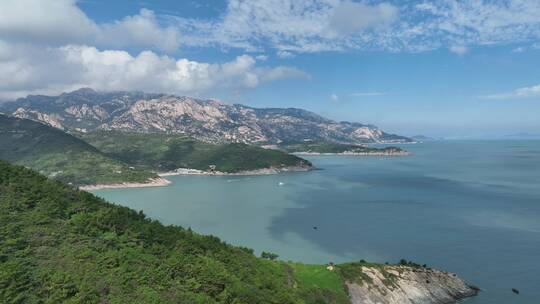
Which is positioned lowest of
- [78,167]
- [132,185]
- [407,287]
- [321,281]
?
[132,185]

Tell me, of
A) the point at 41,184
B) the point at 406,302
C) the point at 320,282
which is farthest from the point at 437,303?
the point at 41,184

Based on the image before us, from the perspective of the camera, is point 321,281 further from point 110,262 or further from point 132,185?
point 132,185

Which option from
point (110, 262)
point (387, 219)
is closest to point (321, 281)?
point (110, 262)

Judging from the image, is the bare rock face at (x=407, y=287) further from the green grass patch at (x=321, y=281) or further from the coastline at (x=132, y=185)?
the coastline at (x=132, y=185)

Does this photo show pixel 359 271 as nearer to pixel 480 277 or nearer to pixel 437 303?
pixel 437 303

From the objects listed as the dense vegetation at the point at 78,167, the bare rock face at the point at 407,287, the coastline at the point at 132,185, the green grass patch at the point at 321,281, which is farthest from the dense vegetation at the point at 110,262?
the dense vegetation at the point at 78,167

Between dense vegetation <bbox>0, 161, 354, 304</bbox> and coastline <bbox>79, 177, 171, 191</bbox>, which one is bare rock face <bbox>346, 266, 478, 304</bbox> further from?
coastline <bbox>79, 177, 171, 191</bbox>

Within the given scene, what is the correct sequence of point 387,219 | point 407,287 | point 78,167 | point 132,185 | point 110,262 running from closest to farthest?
1. point 110,262
2. point 407,287
3. point 387,219
4. point 132,185
5. point 78,167
